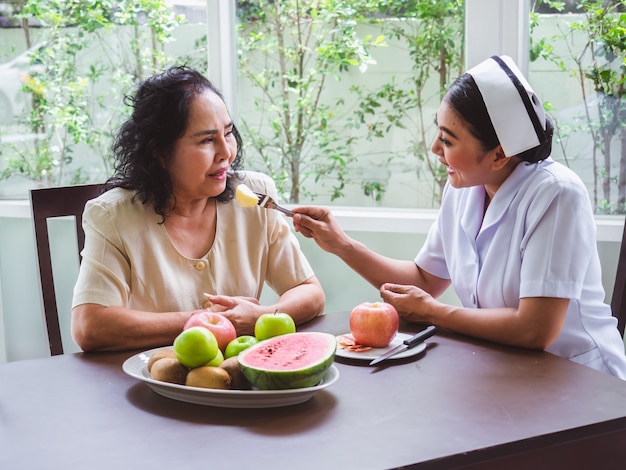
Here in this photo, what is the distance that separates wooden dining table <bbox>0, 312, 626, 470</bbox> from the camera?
3.74ft

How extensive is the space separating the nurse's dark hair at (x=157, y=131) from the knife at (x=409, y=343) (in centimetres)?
67

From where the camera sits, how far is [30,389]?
1.45 metres

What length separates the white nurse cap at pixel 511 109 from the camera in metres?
1.76

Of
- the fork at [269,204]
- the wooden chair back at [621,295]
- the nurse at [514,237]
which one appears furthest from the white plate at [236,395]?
the wooden chair back at [621,295]

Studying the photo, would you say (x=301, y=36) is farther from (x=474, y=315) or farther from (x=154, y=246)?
(x=474, y=315)

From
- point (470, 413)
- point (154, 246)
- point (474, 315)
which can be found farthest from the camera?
point (154, 246)

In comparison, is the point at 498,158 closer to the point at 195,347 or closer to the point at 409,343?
the point at 409,343

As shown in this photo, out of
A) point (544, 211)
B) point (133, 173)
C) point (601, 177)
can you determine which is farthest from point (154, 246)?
point (601, 177)

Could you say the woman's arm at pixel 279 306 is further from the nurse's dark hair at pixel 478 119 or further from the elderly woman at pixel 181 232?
the nurse's dark hair at pixel 478 119

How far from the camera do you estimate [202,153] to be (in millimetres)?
1968

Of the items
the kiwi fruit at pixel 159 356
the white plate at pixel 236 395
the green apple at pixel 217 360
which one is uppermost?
the green apple at pixel 217 360

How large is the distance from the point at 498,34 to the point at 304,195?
0.89 m

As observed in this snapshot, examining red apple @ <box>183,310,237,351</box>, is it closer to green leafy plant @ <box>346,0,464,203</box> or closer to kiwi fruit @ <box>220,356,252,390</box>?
kiwi fruit @ <box>220,356,252,390</box>

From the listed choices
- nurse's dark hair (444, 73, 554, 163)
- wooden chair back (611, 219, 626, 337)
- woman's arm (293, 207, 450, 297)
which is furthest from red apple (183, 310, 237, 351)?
wooden chair back (611, 219, 626, 337)
